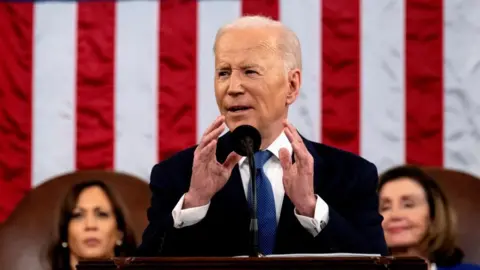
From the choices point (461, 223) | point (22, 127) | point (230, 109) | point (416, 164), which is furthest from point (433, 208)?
point (22, 127)

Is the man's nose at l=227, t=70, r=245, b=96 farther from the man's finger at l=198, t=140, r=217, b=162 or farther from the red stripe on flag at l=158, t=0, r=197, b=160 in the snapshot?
the red stripe on flag at l=158, t=0, r=197, b=160

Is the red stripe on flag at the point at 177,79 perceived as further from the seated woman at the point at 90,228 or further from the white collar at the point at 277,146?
the white collar at the point at 277,146

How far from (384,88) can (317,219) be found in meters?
1.79

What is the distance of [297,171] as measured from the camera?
81.0 inches

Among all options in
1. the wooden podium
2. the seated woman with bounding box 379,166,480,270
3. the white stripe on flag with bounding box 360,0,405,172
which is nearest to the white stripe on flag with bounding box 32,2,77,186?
the white stripe on flag with bounding box 360,0,405,172

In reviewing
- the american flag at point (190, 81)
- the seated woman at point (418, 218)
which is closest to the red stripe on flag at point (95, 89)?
the american flag at point (190, 81)

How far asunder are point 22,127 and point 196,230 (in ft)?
6.39

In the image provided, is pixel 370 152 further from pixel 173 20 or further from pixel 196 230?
pixel 196 230

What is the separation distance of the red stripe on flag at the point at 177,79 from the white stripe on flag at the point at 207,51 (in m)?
0.02

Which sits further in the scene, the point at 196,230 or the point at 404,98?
the point at 404,98

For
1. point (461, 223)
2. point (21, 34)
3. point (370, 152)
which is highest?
point (21, 34)

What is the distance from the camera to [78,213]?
3574 mm

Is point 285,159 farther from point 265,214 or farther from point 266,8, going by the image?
point 266,8

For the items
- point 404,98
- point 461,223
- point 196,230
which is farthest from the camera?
point 404,98
